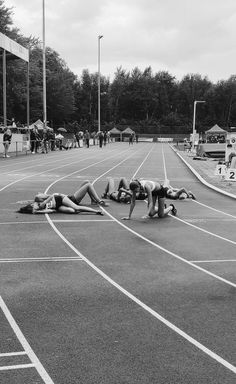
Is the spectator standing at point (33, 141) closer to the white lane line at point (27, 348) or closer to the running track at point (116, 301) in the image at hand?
the running track at point (116, 301)

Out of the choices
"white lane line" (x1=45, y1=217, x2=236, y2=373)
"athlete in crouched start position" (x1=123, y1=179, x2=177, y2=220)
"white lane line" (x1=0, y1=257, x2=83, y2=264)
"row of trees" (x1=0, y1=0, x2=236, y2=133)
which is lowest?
"white lane line" (x1=0, y1=257, x2=83, y2=264)

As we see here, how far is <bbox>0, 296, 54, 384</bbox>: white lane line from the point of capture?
12.0ft

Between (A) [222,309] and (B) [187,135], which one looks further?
(B) [187,135]

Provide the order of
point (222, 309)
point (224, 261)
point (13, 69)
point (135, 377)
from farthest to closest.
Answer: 1. point (13, 69)
2. point (224, 261)
3. point (222, 309)
4. point (135, 377)

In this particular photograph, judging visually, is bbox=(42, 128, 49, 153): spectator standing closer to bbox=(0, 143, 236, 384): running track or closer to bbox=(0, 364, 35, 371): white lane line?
bbox=(0, 143, 236, 384): running track

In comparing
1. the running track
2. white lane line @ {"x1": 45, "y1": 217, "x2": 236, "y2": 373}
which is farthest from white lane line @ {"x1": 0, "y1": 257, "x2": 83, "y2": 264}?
white lane line @ {"x1": 45, "y1": 217, "x2": 236, "y2": 373}

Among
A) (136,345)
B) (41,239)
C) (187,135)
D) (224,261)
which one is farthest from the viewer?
(187,135)

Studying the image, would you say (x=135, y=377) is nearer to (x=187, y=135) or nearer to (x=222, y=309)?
(x=222, y=309)

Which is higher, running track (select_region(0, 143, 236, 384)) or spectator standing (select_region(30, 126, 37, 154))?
spectator standing (select_region(30, 126, 37, 154))

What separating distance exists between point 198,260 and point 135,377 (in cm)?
395

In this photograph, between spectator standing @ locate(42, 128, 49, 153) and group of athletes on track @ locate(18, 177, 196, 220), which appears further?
spectator standing @ locate(42, 128, 49, 153)

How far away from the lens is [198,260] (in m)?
7.44

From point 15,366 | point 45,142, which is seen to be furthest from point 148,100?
point 15,366

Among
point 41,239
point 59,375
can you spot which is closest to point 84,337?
point 59,375
